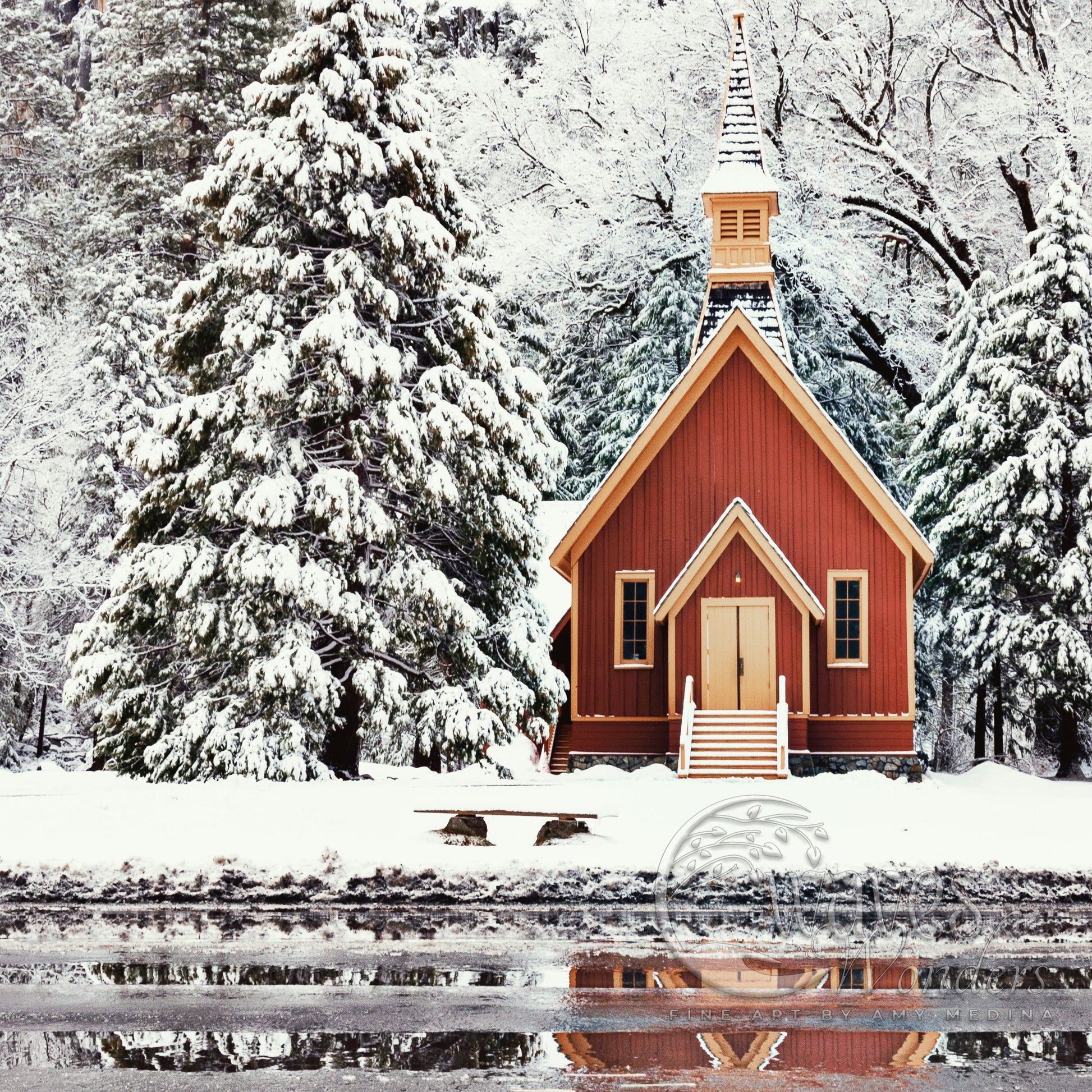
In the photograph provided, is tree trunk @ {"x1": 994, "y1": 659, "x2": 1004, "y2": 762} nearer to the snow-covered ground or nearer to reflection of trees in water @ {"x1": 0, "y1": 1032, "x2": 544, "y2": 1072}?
the snow-covered ground

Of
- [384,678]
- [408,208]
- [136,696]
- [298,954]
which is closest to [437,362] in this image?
[408,208]

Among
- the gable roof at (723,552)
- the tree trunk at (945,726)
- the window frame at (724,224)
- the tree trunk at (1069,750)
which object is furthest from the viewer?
the tree trunk at (945,726)

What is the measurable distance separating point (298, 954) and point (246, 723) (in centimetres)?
1049

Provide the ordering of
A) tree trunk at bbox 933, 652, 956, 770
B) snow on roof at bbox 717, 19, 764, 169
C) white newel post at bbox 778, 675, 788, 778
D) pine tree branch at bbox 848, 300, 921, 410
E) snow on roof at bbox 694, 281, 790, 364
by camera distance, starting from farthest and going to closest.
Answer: pine tree branch at bbox 848, 300, 921, 410 → tree trunk at bbox 933, 652, 956, 770 → snow on roof at bbox 717, 19, 764, 169 → snow on roof at bbox 694, 281, 790, 364 → white newel post at bbox 778, 675, 788, 778

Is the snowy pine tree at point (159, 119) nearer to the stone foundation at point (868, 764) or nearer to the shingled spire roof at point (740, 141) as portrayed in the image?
the shingled spire roof at point (740, 141)

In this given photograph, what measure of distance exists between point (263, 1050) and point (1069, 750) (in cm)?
2343

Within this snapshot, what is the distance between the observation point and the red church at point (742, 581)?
973 inches

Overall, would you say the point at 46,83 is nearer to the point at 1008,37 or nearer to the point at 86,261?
the point at 86,261

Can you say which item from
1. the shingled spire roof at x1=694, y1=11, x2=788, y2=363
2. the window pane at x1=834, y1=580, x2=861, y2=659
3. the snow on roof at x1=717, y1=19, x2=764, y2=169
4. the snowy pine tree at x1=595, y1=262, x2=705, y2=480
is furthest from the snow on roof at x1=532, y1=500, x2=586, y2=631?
the snow on roof at x1=717, y1=19, x2=764, y2=169

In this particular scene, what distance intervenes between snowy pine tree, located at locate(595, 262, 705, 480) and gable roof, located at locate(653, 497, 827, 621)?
11307 mm

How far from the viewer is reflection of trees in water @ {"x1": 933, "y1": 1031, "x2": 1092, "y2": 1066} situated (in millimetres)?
7059

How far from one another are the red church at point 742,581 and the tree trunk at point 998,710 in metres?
3.00

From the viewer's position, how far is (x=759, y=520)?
1008 inches

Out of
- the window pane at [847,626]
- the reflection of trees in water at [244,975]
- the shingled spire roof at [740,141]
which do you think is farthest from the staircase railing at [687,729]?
the reflection of trees in water at [244,975]
